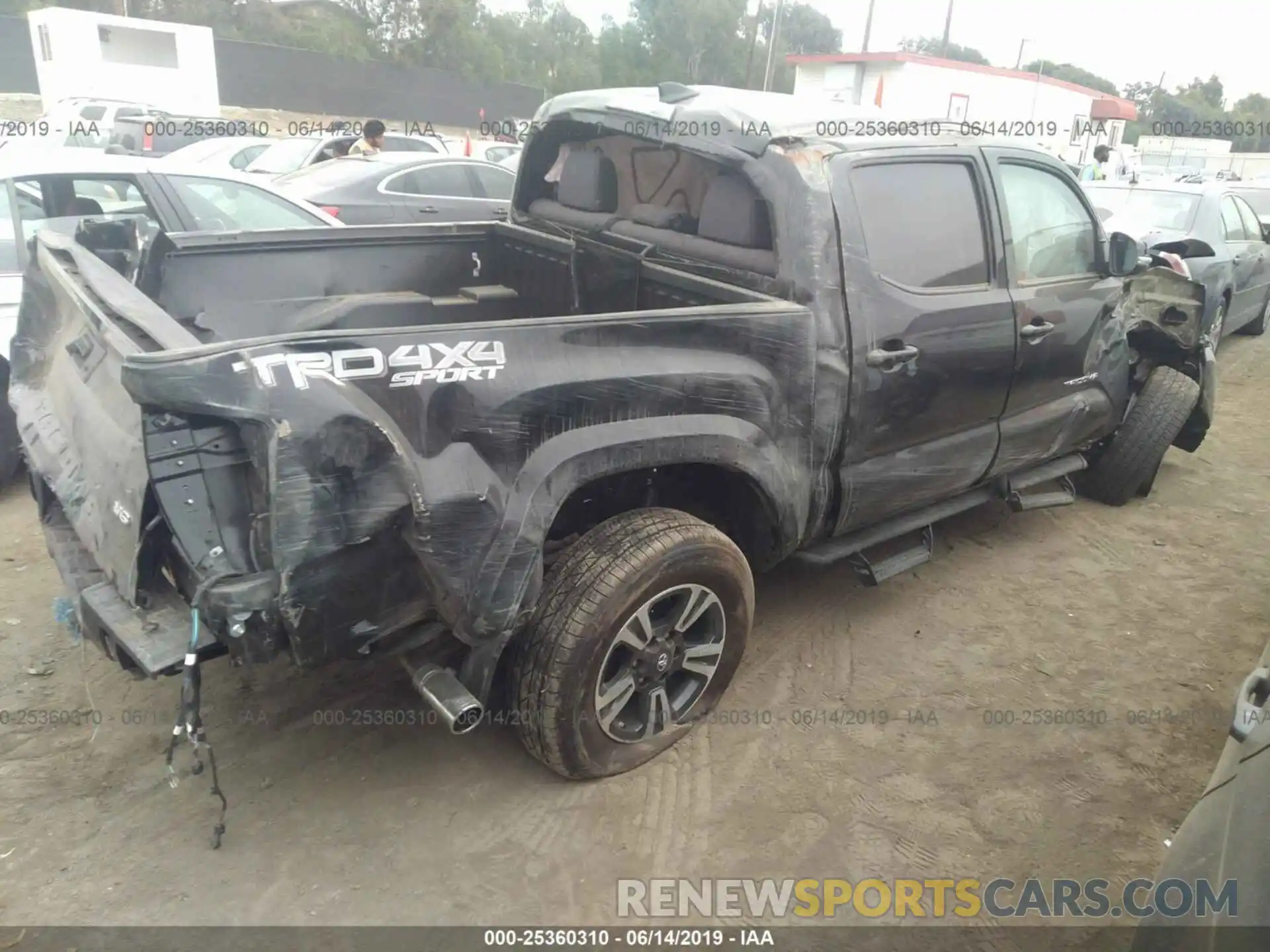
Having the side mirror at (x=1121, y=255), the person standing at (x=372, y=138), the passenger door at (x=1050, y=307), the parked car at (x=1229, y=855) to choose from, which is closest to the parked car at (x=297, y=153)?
the person standing at (x=372, y=138)

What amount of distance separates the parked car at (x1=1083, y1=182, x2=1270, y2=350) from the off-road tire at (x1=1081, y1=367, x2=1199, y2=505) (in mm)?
2691

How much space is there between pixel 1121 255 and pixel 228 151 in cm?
1097

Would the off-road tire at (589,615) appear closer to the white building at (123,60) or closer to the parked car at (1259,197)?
the parked car at (1259,197)

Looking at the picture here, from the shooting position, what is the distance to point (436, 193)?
8.53 m

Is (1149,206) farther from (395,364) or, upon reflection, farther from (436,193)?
(395,364)

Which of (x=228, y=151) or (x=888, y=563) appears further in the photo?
(x=228, y=151)

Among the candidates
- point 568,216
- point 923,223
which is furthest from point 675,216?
point 923,223

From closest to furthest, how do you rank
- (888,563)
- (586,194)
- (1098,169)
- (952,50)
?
(888,563) → (586,194) → (1098,169) → (952,50)

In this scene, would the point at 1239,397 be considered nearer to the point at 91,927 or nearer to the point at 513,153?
the point at 91,927

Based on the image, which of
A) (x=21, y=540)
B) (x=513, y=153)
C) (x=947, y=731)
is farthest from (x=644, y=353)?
A: (x=513, y=153)

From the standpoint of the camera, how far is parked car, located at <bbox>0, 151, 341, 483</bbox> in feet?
15.3

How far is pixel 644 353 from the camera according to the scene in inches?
106

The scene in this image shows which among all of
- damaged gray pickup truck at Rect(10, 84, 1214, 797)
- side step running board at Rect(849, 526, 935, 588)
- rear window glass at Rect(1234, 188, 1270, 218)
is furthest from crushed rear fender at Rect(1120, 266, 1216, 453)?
rear window glass at Rect(1234, 188, 1270, 218)

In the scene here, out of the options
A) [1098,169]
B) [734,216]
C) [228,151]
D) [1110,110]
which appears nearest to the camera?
[734,216]
